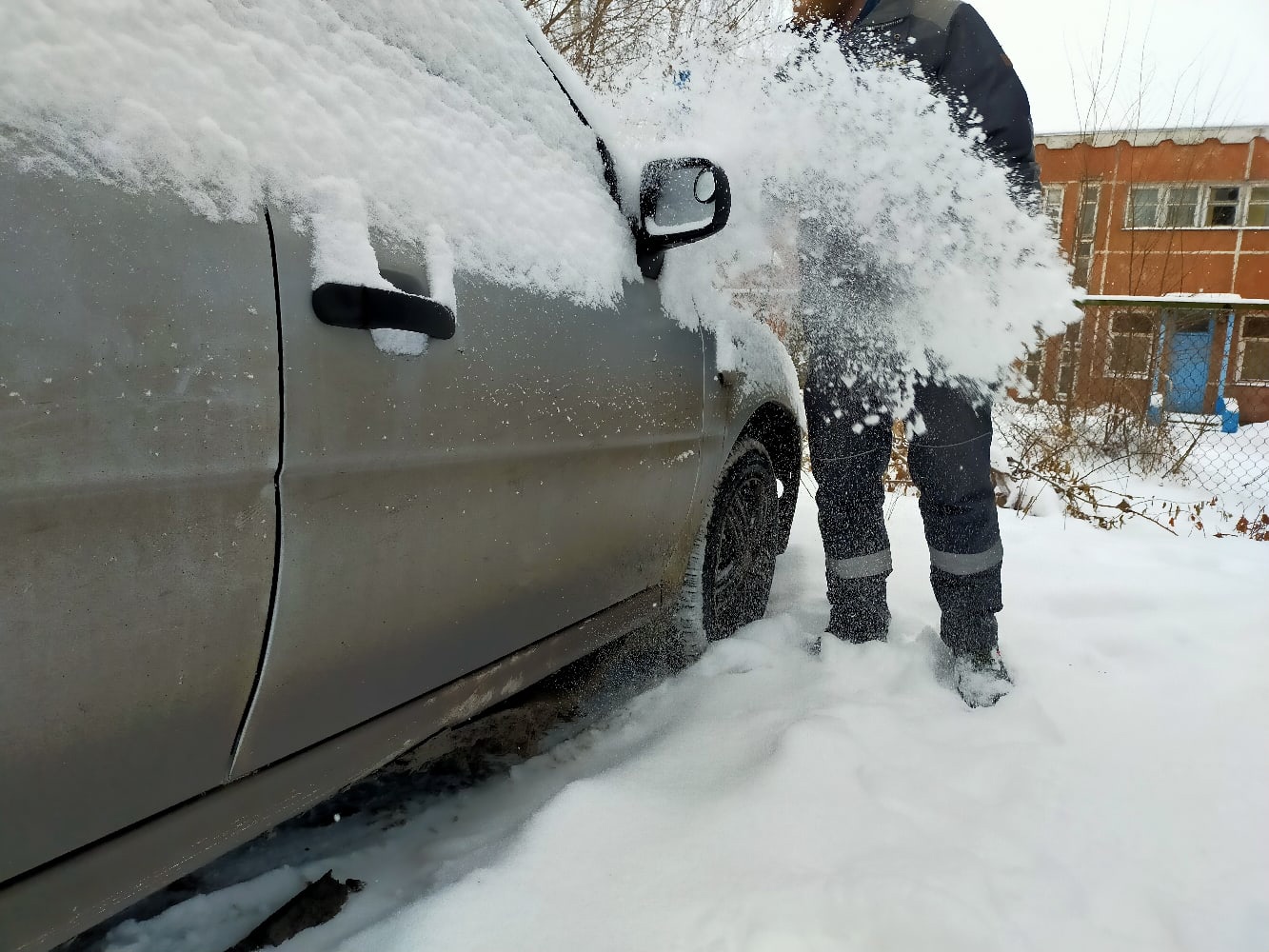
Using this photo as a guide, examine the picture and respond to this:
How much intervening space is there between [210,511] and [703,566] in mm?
1690

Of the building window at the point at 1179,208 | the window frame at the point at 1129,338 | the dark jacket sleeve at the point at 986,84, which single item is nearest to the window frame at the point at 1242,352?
the window frame at the point at 1129,338

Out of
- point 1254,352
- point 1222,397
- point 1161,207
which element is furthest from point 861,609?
point 1222,397

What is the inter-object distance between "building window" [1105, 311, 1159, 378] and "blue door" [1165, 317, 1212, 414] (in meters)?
0.15

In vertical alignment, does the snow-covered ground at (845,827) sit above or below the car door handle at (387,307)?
below

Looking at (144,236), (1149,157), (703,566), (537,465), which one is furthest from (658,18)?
(144,236)

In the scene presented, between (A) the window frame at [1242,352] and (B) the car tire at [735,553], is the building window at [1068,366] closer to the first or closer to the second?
(A) the window frame at [1242,352]

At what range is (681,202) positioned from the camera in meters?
1.82

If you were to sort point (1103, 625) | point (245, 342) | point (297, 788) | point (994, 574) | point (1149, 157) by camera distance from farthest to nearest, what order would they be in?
point (1149, 157), point (1103, 625), point (994, 574), point (297, 788), point (245, 342)

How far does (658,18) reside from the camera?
659 centimetres

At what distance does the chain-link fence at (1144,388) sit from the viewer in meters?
6.23

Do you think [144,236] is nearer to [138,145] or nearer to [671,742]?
[138,145]

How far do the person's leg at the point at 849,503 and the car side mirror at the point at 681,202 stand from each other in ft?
3.00

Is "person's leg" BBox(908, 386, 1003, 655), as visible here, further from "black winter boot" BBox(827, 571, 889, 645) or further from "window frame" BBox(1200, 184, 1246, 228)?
"window frame" BBox(1200, 184, 1246, 228)

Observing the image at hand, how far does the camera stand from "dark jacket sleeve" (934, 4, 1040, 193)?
223 cm
